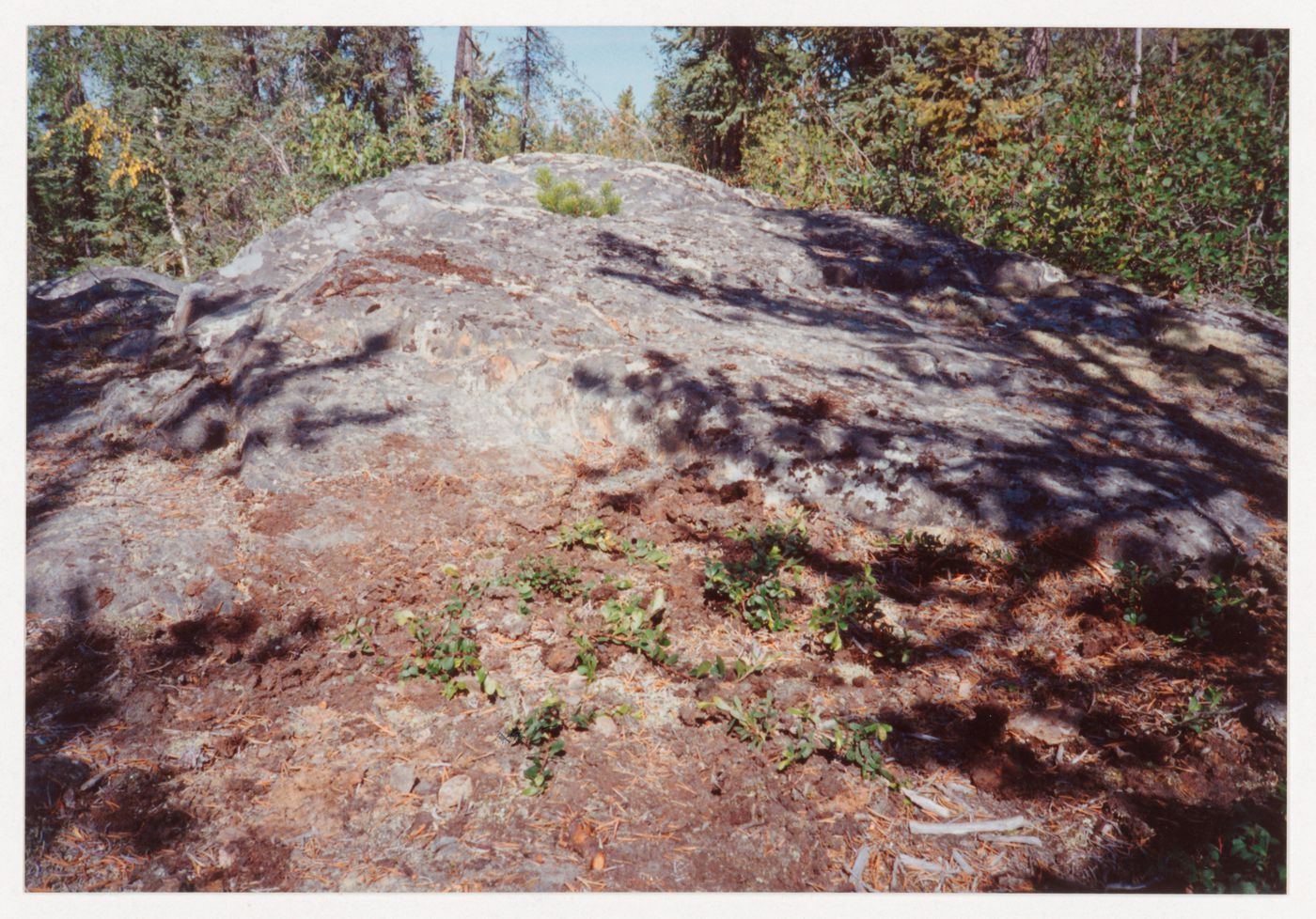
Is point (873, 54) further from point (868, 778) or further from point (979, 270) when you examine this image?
point (868, 778)

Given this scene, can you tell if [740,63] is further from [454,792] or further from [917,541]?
[454,792]

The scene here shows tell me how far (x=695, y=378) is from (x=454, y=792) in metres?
2.65

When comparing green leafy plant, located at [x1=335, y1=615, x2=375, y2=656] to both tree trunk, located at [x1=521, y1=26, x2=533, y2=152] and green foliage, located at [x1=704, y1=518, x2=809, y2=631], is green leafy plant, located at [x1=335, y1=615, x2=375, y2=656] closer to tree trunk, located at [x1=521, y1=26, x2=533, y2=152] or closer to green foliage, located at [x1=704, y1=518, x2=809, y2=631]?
green foliage, located at [x1=704, y1=518, x2=809, y2=631]

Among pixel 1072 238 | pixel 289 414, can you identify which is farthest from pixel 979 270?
pixel 289 414

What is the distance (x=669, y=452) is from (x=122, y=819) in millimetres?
2719

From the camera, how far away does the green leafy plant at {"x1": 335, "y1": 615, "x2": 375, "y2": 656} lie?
8.45ft

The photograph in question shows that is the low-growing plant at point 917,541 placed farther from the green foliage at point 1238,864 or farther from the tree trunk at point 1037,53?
the tree trunk at point 1037,53

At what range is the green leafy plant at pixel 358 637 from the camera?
2574 mm

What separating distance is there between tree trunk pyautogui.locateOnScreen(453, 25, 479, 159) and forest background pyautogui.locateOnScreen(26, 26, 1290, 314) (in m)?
0.06

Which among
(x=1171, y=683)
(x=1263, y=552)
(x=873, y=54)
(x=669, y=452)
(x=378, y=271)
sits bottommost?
(x=1171, y=683)

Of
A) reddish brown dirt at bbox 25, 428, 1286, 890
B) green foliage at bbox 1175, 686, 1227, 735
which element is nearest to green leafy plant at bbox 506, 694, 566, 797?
reddish brown dirt at bbox 25, 428, 1286, 890

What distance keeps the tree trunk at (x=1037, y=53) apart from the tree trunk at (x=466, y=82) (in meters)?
8.39

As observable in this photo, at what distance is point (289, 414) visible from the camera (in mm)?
3803

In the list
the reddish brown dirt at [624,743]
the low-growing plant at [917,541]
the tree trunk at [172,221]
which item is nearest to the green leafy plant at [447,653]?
the reddish brown dirt at [624,743]
